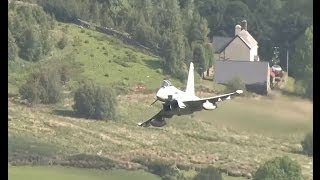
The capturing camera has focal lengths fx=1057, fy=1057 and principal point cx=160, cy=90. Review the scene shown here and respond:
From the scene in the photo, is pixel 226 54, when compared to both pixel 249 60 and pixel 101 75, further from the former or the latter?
pixel 101 75

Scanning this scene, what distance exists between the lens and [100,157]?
5.28m

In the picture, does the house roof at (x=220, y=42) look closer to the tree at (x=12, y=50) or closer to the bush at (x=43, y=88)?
the bush at (x=43, y=88)

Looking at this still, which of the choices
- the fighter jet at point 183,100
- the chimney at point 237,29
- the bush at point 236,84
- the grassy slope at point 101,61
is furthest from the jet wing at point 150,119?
the chimney at point 237,29

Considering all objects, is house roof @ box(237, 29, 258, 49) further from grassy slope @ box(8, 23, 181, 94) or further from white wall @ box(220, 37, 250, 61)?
grassy slope @ box(8, 23, 181, 94)

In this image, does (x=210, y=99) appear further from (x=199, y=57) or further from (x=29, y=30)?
(x=29, y=30)

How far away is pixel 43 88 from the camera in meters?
5.35

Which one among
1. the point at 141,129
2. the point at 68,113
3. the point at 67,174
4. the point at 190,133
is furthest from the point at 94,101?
the point at 190,133

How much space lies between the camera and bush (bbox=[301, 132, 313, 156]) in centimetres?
516

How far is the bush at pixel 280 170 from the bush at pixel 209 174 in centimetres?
19

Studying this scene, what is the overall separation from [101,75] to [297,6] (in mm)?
1038

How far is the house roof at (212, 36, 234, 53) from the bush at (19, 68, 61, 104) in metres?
0.82

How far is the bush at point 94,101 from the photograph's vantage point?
525 centimetres

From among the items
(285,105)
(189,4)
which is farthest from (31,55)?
(285,105)
